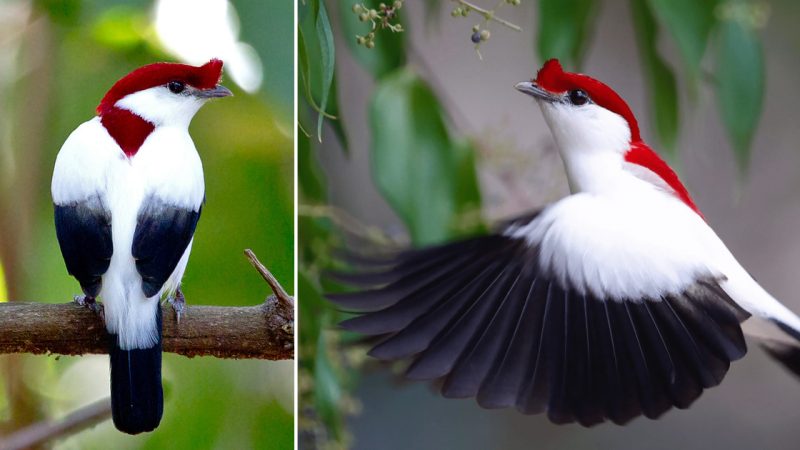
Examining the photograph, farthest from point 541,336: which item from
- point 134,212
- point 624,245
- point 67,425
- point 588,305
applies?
point 67,425

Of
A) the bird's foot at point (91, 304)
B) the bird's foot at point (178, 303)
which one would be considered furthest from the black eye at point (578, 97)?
the bird's foot at point (91, 304)

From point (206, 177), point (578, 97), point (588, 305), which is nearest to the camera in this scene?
point (588, 305)

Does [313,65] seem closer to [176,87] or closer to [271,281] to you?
[176,87]

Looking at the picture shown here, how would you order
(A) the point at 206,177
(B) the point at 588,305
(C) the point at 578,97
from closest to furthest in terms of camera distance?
(B) the point at 588,305 → (C) the point at 578,97 → (A) the point at 206,177

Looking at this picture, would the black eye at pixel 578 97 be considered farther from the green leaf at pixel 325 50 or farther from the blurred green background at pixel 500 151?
the green leaf at pixel 325 50

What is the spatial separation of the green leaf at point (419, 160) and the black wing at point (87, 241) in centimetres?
44

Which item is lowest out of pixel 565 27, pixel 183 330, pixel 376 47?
pixel 183 330

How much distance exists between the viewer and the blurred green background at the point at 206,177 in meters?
1.45

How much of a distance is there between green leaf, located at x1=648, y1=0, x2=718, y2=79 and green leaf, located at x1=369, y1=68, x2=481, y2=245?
14.3 inches

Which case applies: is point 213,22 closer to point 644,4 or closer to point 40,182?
point 40,182

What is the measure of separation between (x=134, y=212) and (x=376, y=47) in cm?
47

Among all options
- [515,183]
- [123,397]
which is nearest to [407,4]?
[515,183]

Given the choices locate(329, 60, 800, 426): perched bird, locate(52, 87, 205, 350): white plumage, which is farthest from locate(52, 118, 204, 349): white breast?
locate(329, 60, 800, 426): perched bird

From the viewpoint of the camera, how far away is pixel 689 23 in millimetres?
1367
